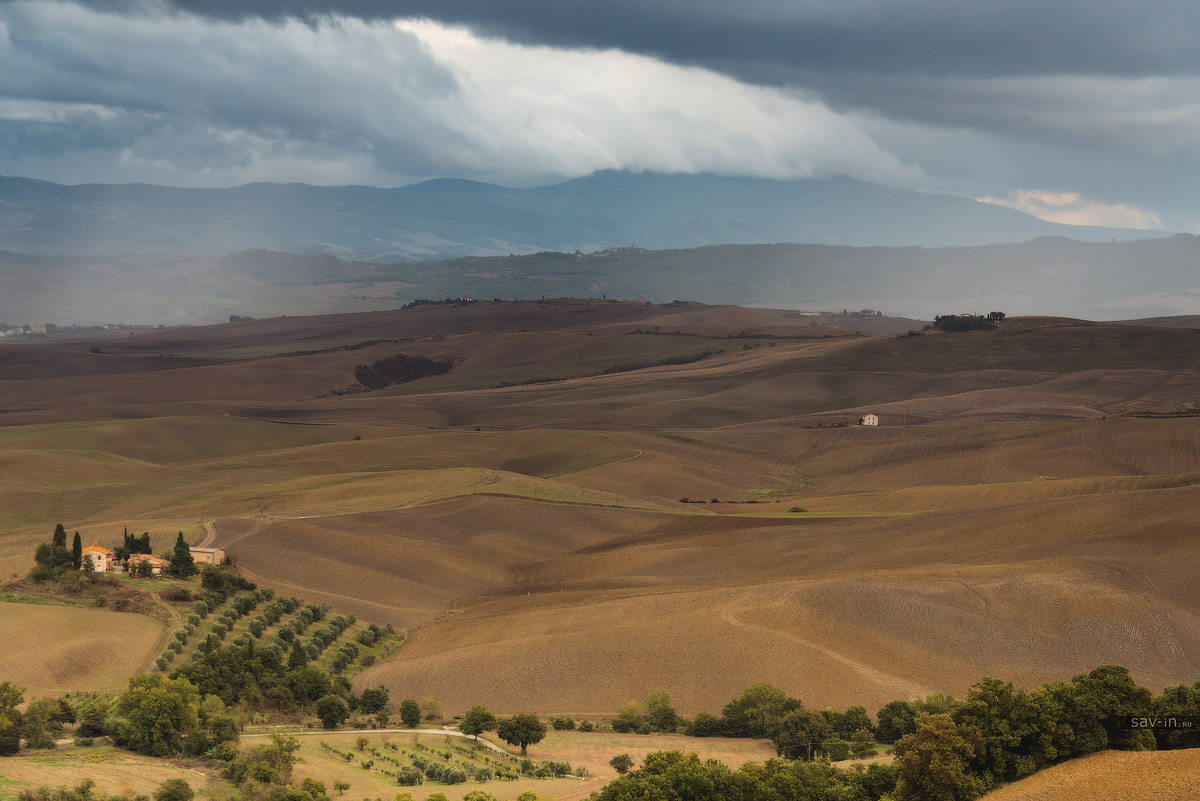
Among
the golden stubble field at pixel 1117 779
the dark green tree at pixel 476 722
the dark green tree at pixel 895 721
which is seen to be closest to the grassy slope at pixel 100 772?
the dark green tree at pixel 476 722

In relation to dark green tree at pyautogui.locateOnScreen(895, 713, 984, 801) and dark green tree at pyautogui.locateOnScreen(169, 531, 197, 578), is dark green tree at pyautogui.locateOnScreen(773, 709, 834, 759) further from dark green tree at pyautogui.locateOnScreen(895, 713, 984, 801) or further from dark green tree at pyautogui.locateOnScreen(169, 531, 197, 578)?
dark green tree at pyautogui.locateOnScreen(169, 531, 197, 578)

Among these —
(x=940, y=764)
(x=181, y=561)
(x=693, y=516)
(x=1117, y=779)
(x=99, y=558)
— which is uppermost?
(x=1117, y=779)

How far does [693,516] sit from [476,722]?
156 ft

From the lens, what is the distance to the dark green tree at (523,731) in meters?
45.1

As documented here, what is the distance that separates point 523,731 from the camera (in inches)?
1775

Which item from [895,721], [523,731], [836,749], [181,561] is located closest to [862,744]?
[836,749]

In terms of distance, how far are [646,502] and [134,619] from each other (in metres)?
49.5

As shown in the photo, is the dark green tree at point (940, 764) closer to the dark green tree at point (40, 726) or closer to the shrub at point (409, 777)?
the shrub at point (409, 777)

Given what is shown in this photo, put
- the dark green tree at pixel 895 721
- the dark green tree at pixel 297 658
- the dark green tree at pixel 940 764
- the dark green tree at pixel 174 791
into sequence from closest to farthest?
the dark green tree at pixel 174 791 < the dark green tree at pixel 940 764 < the dark green tree at pixel 895 721 < the dark green tree at pixel 297 658

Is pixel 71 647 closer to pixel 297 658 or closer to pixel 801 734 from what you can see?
pixel 297 658

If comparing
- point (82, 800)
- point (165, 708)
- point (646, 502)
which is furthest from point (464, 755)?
point (646, 502)

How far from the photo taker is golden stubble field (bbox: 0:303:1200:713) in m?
56.6

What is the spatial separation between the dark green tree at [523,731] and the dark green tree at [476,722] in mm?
1416

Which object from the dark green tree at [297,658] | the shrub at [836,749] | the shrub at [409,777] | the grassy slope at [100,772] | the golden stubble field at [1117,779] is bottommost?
the dark green tree at [297,658]
